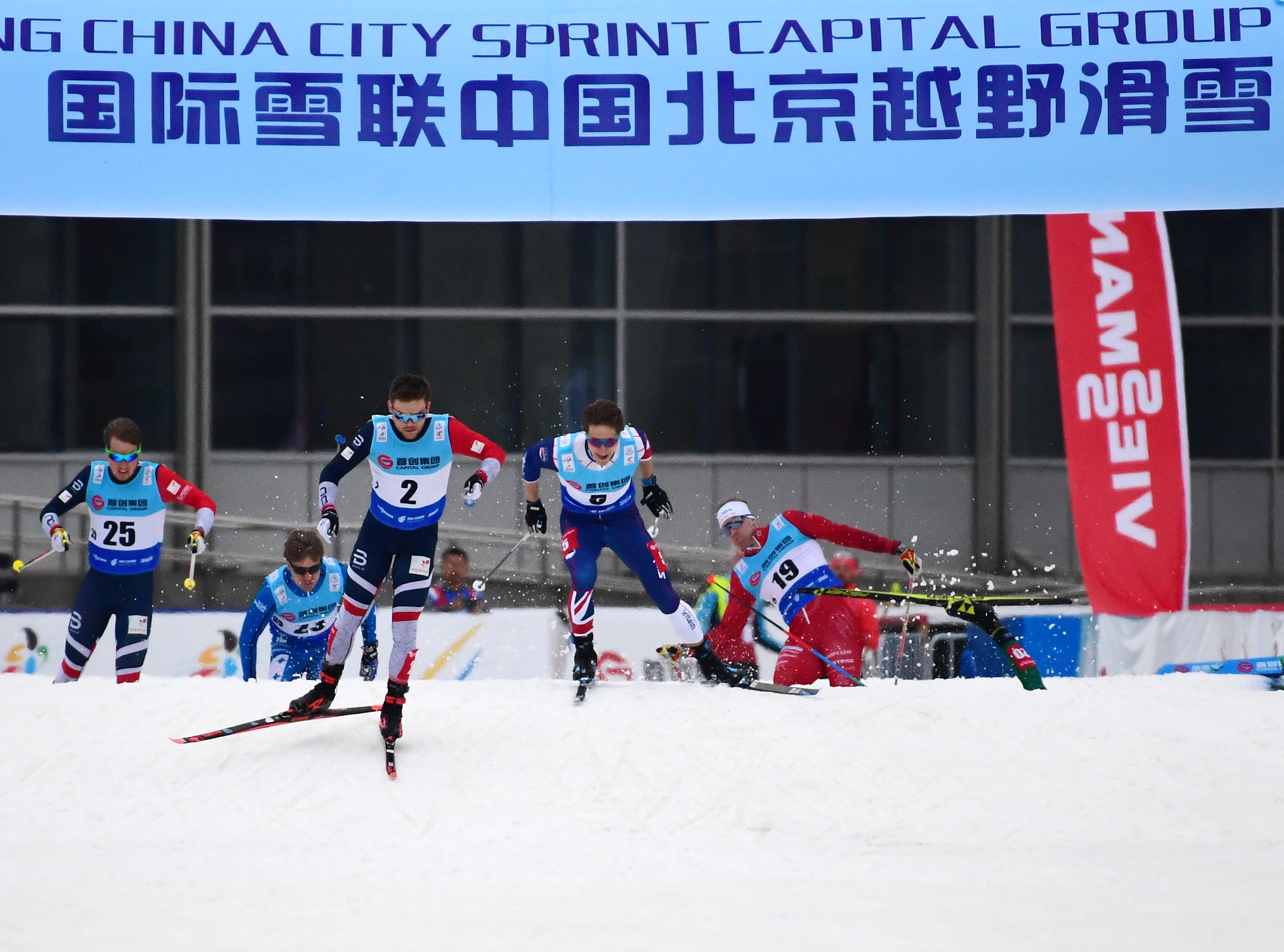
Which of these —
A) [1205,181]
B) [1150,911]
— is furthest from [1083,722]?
[1205,181]

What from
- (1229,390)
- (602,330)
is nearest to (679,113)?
(602,330)

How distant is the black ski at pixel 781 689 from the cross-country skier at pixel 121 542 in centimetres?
304

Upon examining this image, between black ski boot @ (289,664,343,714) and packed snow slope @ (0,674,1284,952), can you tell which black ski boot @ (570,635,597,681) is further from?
black ski boot @ (289,664,343,714)

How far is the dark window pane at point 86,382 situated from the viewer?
38.0 feet

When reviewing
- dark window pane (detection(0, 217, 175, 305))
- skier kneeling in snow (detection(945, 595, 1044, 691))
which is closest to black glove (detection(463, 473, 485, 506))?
skier kneeling in snow (detection(945, 595, 1044, 691))

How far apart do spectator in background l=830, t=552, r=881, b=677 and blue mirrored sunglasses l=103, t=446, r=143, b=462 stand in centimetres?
391

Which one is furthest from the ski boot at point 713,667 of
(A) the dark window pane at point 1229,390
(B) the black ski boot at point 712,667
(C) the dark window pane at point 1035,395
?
(A) the dark window pane at point 1229,390

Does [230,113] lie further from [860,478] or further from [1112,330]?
[860,478]

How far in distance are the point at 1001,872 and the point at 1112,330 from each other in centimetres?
574

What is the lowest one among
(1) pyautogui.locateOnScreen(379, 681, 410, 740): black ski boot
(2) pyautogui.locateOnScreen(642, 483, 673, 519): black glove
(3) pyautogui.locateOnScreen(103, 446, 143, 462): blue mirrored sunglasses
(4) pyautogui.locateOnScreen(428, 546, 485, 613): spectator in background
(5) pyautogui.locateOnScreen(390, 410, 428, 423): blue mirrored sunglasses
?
(1) pyautogui.locateOnScreen(379, 681, 410, 740): black ski boot

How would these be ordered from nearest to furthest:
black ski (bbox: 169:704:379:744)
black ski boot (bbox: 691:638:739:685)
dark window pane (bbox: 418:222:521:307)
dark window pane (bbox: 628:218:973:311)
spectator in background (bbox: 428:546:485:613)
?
black ski (bbox: 169:704:379:744) → black ski boot (bbox: 691:638:739:685) → spectator in background (bbox: 428:546:485:613) → dark window pane (bbox: 418:222:521:307) → dark window pane (bbox: 628:218:973:311)

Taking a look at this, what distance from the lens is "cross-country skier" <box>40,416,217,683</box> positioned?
6.88 metres

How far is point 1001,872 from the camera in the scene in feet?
13.3

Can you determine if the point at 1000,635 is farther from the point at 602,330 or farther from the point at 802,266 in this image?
the point at 802,266
